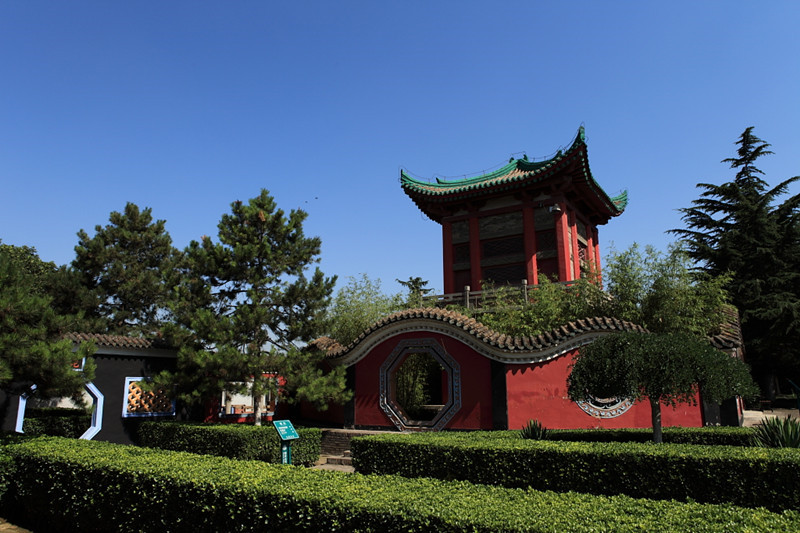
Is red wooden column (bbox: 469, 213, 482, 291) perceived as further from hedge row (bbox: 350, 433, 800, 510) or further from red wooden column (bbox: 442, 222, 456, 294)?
hedge row (bbox: 350, 433, 800, 510)

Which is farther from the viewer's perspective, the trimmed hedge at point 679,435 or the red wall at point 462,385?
the red wall at point 462,385

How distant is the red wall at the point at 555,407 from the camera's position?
34.8ft

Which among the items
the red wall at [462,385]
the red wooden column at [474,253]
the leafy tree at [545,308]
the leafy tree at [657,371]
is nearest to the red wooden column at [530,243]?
the red wooden column at [474,253]

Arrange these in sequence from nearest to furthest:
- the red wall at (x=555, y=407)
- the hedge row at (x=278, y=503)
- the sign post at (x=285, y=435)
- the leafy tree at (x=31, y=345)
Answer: the hedge row at (x=278, y=503) < the leafy tree at (x=31, y=345) < the sign post at (x=285, y=435) < the red wall at (x=555, y=407)

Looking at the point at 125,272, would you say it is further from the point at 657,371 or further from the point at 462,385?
the point at 657,371

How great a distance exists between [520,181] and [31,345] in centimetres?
1559

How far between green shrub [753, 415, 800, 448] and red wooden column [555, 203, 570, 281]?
10.8 m

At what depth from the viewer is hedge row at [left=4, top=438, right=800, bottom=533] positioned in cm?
359

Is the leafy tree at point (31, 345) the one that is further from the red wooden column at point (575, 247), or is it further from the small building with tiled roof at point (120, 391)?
the red wooden column at point (575, 247)

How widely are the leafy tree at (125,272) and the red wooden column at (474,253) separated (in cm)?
1333

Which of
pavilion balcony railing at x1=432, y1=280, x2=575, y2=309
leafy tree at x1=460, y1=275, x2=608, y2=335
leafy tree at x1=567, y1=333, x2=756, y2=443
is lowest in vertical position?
leafy tree at x1=567, y1=333, x2=756, y2=443

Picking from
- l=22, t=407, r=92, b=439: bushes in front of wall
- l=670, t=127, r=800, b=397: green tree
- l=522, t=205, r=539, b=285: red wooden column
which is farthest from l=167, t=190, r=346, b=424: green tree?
l=670, t=127, r=800, b=397: green tree

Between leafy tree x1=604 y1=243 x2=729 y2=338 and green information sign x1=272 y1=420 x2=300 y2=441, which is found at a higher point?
leafy tree x1=604 y1=243 x2=729 y2=338

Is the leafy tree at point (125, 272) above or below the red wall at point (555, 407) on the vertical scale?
above
